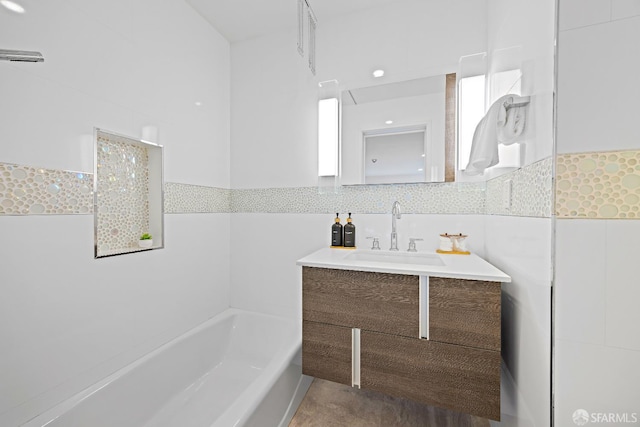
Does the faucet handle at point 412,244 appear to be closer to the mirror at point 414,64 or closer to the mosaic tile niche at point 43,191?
the mirror at point 414,64

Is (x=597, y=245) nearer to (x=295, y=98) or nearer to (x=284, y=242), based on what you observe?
(x=284, y=242)

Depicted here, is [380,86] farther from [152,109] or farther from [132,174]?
[132,174]

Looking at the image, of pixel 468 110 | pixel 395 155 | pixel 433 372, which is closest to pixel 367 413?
pixel 433 372

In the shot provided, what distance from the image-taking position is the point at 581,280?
735mm

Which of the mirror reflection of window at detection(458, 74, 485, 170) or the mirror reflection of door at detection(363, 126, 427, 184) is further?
the mirror reflection of door at detection(363, 126, 427, 184)

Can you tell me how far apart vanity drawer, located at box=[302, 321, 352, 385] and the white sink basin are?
401mm

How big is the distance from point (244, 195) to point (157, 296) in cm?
94

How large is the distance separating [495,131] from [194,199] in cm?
182

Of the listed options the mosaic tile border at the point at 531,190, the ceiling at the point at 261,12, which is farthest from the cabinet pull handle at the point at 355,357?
the ceiling at the point at 261,12

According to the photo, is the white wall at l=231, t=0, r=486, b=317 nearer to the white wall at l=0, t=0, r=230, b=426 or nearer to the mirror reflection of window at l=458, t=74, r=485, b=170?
the mirror reflection of window at l=458, t=74, r=485, b=170

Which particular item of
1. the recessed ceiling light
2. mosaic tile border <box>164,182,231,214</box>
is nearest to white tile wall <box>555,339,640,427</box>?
mosaic tile border <box>164,182,231,214</box>

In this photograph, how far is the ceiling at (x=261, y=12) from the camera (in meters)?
1.75

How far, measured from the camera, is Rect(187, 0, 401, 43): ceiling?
1.75 meters

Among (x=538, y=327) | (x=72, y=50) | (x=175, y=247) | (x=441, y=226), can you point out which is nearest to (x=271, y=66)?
(x=72, y=50)
